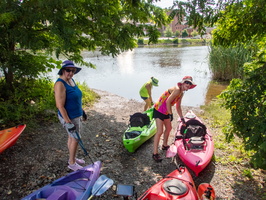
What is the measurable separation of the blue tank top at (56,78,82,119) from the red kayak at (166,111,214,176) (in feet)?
5.87

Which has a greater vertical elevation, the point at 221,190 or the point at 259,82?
the point at 259,82

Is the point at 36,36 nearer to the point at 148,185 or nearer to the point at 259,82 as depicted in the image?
the point at 148,185

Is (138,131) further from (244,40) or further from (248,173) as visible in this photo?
(244,40)

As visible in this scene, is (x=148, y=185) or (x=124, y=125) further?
(x=124, y=125)

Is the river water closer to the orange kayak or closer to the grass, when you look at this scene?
the grass

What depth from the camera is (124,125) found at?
20.7ft

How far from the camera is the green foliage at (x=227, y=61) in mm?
11250

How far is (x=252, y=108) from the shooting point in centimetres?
318

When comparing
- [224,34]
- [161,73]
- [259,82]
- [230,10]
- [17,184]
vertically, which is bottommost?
[161,73]

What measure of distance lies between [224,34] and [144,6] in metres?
2.01

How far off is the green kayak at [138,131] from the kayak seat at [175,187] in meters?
1.82

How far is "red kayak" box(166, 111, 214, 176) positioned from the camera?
3731mm

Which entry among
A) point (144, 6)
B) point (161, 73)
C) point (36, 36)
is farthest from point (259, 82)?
point (161, 73)

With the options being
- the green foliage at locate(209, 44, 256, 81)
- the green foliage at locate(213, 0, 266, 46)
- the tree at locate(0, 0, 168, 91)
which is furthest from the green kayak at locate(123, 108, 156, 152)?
the green foliage at locate(209, 44, 256, 81)
